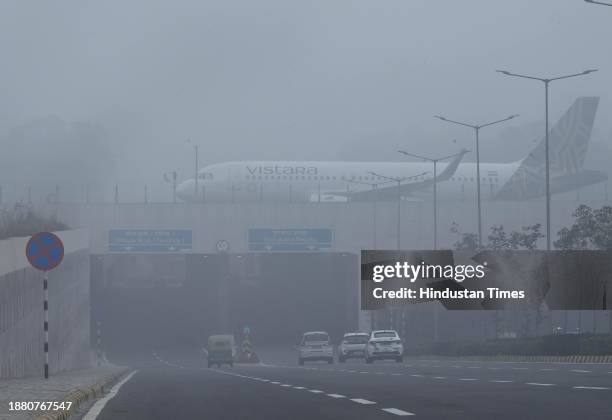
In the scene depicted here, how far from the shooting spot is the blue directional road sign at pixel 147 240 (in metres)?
97.4

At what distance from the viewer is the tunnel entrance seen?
11906 centimetres

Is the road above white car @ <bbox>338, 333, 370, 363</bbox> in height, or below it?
above

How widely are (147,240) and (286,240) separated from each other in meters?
9.88

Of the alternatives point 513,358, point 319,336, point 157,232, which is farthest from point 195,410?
point 157,232

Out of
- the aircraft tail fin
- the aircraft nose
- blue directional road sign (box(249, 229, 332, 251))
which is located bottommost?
blue directional road sign (box(249, 229, 332, 251))

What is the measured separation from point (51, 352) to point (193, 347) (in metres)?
63.6

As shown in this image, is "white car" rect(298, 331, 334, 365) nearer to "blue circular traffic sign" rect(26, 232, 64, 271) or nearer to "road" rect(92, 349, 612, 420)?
"road" rect(92, 349, 612, 420)

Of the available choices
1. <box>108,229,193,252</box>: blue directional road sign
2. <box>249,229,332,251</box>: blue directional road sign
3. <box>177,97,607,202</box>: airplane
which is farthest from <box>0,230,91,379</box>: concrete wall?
<box>177,97,607,202</box>: airplane

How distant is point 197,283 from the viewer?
418ft

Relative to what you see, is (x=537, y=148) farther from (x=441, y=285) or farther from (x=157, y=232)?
(x=441, y=285)

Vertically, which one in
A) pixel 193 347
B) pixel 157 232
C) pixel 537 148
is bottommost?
pixel 193 347

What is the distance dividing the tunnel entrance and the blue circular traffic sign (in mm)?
82909

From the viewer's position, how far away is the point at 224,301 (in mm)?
121812

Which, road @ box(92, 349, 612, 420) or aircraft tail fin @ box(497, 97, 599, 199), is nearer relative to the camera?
road @ box(92, 349, 612, 420)
